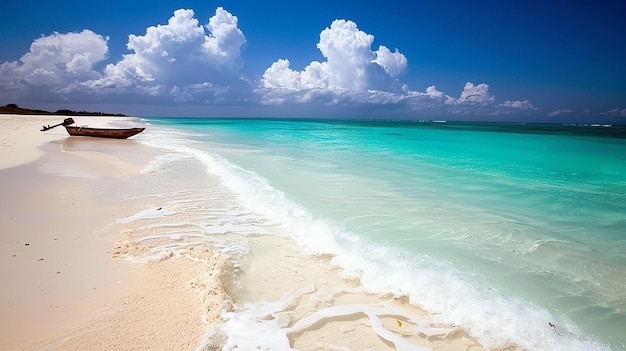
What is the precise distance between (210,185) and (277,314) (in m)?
6.34

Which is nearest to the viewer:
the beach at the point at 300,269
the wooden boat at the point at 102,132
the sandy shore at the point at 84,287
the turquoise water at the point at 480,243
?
the sandy shore at the point at 84,287

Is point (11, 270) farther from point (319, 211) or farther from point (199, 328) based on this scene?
point (319, 211)

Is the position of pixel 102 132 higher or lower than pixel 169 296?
higher

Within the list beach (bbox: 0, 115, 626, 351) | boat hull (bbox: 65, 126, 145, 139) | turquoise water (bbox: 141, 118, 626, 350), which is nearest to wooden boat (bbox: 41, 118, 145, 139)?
boat hull (bbox: 65, 126, 145, 139)

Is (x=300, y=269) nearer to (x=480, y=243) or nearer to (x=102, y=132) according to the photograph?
(x=480, y=243)

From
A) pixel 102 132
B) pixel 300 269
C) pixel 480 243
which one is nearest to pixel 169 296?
pixel 300 269

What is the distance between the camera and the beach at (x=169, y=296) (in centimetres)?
281

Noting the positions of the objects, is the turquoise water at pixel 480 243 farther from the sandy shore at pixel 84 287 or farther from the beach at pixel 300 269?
the sandy shore at pixel 84 287

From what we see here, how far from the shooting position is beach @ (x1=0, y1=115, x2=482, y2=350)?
→ 9.21ft

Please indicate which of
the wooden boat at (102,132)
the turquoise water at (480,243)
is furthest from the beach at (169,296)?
the wooden boat at (102,132)

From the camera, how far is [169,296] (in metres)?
3.38

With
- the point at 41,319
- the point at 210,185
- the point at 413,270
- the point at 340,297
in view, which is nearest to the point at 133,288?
the point at 41,319

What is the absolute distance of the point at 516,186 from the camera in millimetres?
10688

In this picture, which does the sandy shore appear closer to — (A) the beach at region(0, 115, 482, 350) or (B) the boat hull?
(A) the beach at region(0, 115, 482, 350)
